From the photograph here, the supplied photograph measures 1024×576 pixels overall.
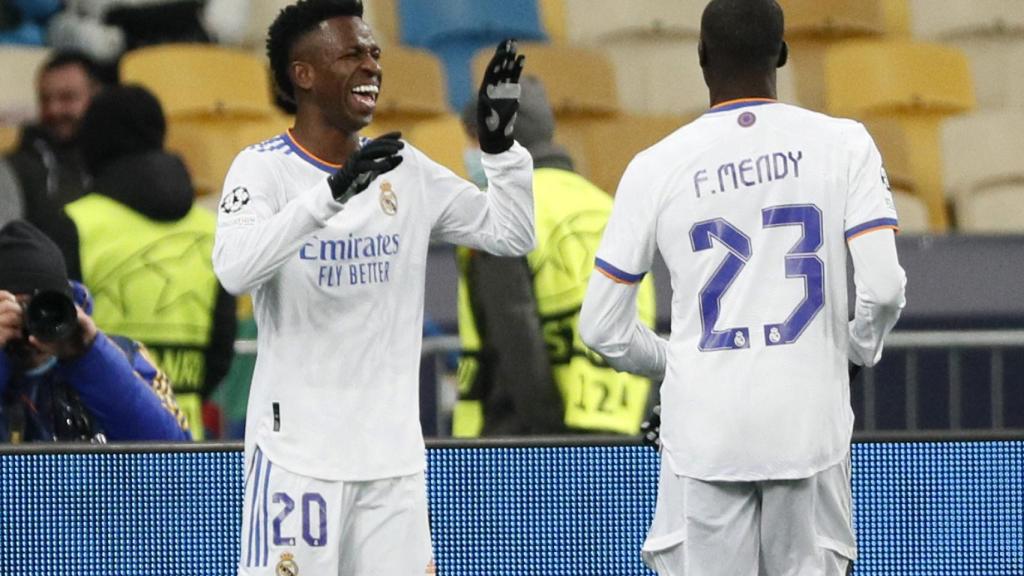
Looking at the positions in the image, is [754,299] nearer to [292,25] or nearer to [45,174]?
[292,25]

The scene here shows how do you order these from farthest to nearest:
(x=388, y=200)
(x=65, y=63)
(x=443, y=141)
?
(x=443, y=141) → (x=65, y=63) → (x=388, y=200)

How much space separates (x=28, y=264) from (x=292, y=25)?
1408mm

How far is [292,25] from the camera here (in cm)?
454

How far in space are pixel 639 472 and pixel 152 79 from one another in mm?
5001

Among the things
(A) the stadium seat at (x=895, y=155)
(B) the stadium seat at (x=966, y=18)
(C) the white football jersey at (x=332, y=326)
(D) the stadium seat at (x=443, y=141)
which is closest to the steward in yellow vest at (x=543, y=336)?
(C) the white football jersey at (x=332, y=326)

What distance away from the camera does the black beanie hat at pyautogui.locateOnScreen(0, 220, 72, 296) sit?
5.51m

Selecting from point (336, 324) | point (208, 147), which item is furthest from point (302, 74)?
point (208, 147)

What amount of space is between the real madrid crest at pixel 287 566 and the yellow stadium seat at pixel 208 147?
5.10 meters

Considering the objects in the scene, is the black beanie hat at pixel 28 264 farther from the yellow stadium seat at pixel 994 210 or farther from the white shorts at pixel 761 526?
the yellow stadium seat at pixel 994 210

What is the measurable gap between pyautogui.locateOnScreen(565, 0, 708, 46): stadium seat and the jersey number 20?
7.34 metres

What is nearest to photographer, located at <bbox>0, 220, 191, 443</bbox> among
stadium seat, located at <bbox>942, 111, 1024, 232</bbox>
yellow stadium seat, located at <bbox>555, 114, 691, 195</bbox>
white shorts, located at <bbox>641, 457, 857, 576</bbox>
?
white shorts, located at <bbox>641, 457, 857, 576</bbox>

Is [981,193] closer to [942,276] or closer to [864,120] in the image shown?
[864,120]

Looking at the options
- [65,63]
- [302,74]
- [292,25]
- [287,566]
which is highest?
[65,63]

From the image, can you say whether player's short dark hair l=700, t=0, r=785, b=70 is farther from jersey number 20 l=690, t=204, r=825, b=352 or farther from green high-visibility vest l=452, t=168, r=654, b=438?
green high-visibility vest l=452, t=168, r=654, b=438
